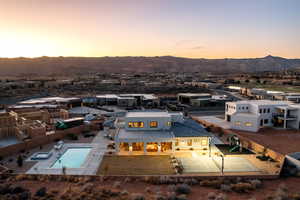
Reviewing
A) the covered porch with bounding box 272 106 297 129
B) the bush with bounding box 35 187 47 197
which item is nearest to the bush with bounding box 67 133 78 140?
the bush with bounding box 35 187 47 197

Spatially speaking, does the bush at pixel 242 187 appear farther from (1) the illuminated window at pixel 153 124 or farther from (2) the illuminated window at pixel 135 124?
(2) the illuminated window at pixel 135 124

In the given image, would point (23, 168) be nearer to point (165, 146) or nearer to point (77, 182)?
point (77, 182)

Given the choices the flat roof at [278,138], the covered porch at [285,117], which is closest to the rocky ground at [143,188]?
the flat roof at [278,138]

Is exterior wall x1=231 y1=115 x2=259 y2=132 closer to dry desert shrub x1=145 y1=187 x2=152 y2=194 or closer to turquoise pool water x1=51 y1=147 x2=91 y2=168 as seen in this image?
dry desert shrub x1=145 y1=187 x2=152 y2=194

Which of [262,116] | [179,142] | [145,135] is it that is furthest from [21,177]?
[262,116]

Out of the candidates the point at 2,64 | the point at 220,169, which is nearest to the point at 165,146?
the point at 220,169

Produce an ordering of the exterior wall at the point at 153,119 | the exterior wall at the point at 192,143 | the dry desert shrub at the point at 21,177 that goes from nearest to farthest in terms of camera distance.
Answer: the dry desert shrub at the point at 21,177, the exterior wall at the point at 192,143, the exterior wall at the point at 153,119

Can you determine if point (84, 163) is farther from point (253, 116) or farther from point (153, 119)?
point (253, 116)
